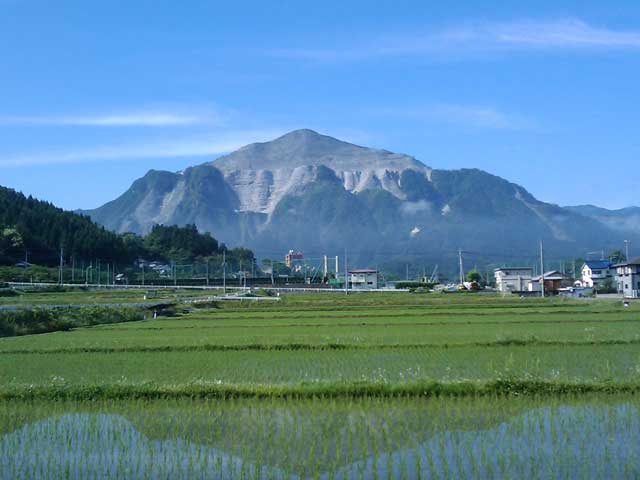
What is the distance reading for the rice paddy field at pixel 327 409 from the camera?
23.4 ft

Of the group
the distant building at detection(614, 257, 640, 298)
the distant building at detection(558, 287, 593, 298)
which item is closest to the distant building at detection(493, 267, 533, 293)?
the distant building at detection(558, 287, 593, 298)

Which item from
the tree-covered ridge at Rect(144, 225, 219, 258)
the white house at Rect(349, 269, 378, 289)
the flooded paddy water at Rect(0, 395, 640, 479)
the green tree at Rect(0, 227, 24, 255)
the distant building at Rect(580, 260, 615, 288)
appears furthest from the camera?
the tree-covered ridge at Rect(144, 225, 219, 258)

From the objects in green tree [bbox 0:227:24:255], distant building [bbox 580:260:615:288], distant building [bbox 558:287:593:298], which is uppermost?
green tree [bbox 0:227:24:255]

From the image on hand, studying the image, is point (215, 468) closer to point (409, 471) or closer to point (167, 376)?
point (409, 471)

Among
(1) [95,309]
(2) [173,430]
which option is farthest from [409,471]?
(1) [95,309]

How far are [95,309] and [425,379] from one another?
77.5 feet

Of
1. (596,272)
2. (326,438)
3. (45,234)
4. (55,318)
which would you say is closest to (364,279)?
(596,272)

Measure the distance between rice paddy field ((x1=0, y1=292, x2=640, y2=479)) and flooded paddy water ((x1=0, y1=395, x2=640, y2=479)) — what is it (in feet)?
0.08

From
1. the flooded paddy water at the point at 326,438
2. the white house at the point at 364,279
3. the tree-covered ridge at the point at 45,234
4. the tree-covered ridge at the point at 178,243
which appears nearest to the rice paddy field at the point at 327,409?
the flooded paddy water at the point at 326,438

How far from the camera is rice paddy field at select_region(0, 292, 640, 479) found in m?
7.13

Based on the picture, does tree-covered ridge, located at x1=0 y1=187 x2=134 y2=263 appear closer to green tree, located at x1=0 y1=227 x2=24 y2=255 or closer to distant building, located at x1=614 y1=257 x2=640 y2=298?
green tree, located at x1=0 y1=227 x2=24 y2=255

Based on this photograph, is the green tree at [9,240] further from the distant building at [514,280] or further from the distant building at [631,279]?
the distant building at [631,279]

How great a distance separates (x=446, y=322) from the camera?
26031 millimetres

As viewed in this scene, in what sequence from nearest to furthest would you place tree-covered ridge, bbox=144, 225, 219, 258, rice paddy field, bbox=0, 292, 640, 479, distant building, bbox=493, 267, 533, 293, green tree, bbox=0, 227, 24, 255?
rice paddy field, bbox=0, 292, 640, 479 → green tree, bbox=0, 227, 24, 255 → distant building, bbox=493, 267, 533, 293 → tree-covered ridge, bbox=144, 225, 219, 258
